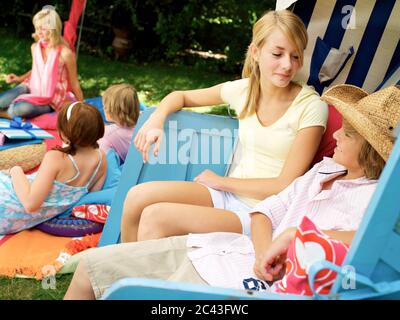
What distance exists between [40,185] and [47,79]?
255cm

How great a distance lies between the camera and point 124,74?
28.8 ft

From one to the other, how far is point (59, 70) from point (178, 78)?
3485 mm

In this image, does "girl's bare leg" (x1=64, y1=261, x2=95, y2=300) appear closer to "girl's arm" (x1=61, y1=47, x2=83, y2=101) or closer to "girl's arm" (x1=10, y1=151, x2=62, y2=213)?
"girl's arm" (x1=10, y1=151, x2=62, y2=213)

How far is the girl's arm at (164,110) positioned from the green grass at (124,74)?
4.01 meters

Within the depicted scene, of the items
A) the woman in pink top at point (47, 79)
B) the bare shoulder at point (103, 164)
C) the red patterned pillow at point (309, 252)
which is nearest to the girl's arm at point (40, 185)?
the bare shoulder at point (103, 164)

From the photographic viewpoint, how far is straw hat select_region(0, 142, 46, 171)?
13.6ft

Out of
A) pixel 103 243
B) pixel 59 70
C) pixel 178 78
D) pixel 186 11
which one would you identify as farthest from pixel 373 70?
pixel 186 11

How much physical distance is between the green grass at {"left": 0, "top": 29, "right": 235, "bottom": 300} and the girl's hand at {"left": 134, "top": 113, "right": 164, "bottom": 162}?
4.24 metres

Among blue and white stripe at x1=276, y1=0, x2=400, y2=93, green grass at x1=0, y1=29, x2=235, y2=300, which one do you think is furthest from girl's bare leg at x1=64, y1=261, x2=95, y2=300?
green grass at x1=0, y1=29, x2=235, y2=300

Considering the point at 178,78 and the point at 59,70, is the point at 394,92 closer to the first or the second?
the point at 59,70

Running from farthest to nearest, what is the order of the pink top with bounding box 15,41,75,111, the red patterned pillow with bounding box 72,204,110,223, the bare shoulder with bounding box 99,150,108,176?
the pink top with bounding box 15,41,75,111 < the bare shoulder with bounding box 99,150,108,176 < the red patterned pillow with bounding box 72,204,110,223

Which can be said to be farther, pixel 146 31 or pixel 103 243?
pixel 146 31

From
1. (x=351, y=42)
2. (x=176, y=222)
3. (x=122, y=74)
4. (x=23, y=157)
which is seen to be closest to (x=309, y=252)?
(x=176, y=222)

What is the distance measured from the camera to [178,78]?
9000mm
